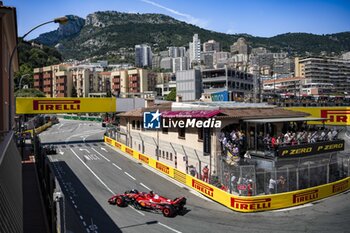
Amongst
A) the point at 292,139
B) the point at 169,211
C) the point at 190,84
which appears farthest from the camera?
the point at 190,84

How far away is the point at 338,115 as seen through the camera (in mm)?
48531

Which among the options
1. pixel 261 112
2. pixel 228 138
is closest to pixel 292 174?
pixel 228 138

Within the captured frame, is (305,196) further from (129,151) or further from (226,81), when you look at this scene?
(226,81)

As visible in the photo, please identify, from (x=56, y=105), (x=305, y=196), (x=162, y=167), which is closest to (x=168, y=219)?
(x=305, y=196)

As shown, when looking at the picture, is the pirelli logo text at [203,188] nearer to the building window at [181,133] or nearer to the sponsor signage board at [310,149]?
the sponsor signage board at [310,149]

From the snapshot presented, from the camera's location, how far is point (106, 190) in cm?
2519

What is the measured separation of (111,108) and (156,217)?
32508mm

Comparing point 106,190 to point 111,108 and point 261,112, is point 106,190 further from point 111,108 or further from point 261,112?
point 111,108

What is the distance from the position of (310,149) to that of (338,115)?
2621 cm

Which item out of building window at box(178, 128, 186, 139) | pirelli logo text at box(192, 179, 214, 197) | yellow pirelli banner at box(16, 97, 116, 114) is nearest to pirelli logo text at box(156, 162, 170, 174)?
building window at box(178, 128, 186, 139)

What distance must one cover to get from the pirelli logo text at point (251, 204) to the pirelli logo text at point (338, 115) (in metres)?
32.6

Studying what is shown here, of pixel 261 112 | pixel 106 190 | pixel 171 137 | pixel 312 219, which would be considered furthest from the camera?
pixel 171 137

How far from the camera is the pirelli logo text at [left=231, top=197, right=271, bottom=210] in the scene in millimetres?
20703

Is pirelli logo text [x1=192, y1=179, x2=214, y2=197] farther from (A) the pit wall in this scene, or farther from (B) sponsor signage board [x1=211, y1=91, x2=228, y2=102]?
(B) sponsor signage board [x1=211, y1=91, x2=228, y2=102]
